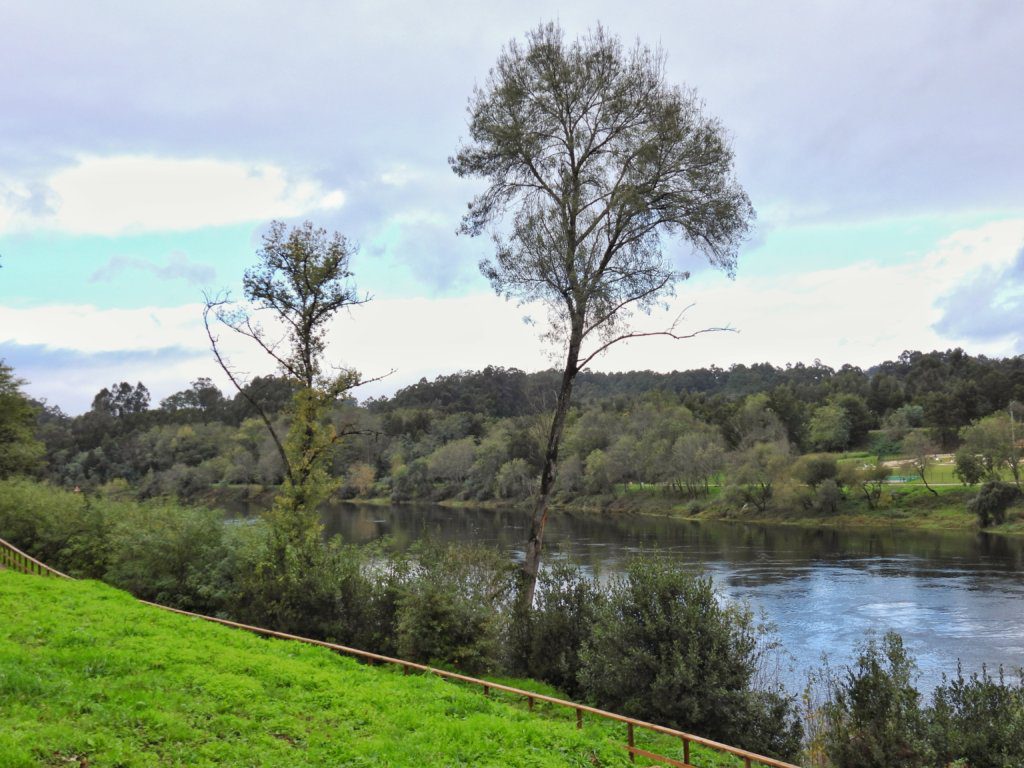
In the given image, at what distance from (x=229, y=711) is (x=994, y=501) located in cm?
6000

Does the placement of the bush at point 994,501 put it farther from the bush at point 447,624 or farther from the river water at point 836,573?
the bush at point 447,624

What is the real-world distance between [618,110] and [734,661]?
39.7ft

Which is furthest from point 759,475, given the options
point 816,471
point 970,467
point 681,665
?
point 681,665

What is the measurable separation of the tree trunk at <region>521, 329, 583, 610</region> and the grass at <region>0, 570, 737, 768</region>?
492 cm

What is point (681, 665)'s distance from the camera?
1121 cm

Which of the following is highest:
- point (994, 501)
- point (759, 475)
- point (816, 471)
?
point (816, 471)

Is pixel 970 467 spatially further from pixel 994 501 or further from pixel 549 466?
pixel 549 466

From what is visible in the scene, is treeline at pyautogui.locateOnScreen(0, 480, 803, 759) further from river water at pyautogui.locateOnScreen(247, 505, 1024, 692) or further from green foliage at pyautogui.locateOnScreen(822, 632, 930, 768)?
river water at pyautogui.locateOnScreen(247, 505, 1024, 692)

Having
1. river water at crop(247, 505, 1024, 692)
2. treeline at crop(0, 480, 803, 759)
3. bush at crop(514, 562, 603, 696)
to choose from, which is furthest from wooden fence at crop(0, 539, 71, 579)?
bush at crop(514, 562, 603, 696)

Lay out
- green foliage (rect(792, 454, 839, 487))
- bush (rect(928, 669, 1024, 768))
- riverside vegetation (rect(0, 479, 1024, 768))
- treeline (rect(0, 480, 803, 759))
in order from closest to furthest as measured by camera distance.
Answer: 1. riverside vegetation (rect(0, 479, 1024, 768))
2. bush (rect(928, 669, 1024, 768))
3. treeline (rect(0, 480, 803, 759))
4. green foliage (rect(792, 454, 839, 487))

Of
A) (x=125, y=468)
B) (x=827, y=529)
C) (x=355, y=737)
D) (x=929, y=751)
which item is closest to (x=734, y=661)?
(x=929, y=751)

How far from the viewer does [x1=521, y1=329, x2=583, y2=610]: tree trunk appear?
16516mm

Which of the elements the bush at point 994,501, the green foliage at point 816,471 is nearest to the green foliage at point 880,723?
the bush at point 994,501

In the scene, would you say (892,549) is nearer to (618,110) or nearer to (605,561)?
(605,561)
